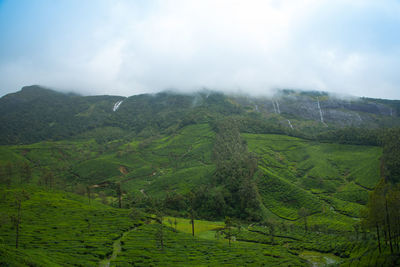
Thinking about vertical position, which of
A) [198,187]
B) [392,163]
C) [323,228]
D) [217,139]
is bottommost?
[323,228]

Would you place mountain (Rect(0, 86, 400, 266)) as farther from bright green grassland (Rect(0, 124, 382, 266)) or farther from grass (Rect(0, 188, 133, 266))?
bright green grassland (Rect(0, 124, 382, 266))

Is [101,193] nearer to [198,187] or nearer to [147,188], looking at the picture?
[147,188]

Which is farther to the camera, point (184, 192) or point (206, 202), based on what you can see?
point (184, 192)

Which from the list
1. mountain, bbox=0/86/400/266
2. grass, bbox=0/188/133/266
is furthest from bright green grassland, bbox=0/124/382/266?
mountain, bbox=0/86/400/266

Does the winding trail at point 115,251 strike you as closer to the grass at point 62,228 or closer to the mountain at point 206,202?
the mountain at point 206,202

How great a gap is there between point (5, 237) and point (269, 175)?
11227cm

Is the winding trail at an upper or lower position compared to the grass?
lower

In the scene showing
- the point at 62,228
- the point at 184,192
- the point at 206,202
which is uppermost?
the point at 62,228

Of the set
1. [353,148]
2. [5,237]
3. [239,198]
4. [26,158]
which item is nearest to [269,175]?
[239,198]

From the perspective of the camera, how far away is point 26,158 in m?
182

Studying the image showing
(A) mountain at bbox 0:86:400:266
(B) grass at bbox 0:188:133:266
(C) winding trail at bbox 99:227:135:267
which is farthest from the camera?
(A) mountain at bbox 0:86:400:266

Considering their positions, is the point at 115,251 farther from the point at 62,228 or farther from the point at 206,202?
the point at 206,202

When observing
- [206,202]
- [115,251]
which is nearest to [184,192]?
[206,202]

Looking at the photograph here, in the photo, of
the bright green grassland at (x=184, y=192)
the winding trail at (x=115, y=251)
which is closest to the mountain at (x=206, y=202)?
the winding trail at (x=115, y=251)
